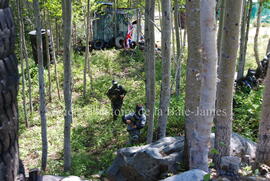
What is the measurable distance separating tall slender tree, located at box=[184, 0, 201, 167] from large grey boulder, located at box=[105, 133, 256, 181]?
2.55 feet

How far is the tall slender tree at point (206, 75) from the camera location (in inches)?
145

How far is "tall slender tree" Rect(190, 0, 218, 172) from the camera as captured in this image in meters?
3.68

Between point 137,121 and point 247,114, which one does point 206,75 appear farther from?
point 247,114

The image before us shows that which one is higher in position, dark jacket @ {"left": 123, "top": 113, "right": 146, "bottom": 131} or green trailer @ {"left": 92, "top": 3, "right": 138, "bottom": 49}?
green trailer @ {"left": 92, "top": 3, "right": 138, "bottom": 49}

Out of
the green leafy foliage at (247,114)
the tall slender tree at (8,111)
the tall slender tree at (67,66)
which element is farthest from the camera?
the green leafy foliage at (247,114)

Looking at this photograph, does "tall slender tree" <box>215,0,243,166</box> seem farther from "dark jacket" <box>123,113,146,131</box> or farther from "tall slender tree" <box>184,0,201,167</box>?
"dark jacket" <box>123,113,146,131</box>

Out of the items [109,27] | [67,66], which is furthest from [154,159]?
[109,27]

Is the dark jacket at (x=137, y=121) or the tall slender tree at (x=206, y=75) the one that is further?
the dark jacket at (x=137, y=121)

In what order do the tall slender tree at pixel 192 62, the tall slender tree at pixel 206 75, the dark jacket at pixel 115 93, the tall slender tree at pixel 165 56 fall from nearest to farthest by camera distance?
the tall slender tree at pixel 206 75
the tall slender tree at pixel 192 62
the tall slender tree at pixel 165 56
the dark jacket at pixel 115 93

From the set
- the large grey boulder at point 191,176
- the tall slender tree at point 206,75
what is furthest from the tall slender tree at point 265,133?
the large grey boulder at point 191,176

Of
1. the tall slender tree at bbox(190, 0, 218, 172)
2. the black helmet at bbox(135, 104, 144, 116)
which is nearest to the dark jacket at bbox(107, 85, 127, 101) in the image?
the black helmet at bbox(135, 104, 144, 116)

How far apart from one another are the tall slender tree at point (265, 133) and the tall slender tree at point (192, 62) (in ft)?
3.50

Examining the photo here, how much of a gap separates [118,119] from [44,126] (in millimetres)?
3426

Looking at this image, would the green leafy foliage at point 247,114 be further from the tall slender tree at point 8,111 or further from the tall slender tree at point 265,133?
the tall slender tree at point 8,111
